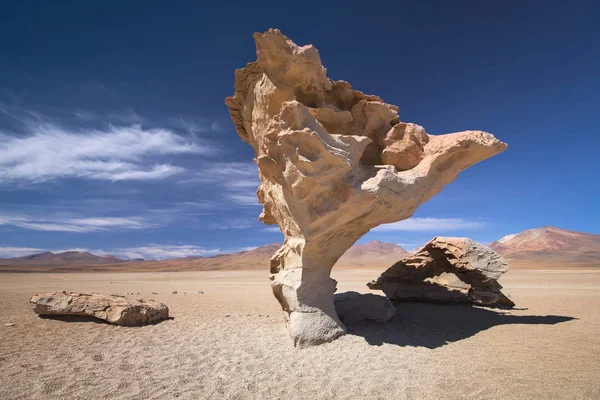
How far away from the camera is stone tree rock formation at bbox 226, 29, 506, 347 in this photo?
23.4 ft

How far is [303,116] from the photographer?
6965 mm

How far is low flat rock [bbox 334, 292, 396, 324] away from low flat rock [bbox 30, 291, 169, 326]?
608cm

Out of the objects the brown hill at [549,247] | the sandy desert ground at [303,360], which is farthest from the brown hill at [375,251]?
the sandy desert ground at [303,360]

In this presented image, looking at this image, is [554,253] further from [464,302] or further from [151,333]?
[151,333]

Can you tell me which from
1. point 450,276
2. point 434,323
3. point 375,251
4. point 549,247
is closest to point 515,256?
point 549,247

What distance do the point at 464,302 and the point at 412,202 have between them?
6044mm

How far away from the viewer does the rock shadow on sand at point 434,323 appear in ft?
26.0

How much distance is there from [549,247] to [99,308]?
120 m

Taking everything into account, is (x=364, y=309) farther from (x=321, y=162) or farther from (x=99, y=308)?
(x=99, y=308)

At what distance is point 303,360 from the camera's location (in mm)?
6414

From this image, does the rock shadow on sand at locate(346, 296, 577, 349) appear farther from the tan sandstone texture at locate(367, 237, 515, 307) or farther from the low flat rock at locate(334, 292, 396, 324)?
the tan sandstone texture at locate(367, 237, 515, 307)

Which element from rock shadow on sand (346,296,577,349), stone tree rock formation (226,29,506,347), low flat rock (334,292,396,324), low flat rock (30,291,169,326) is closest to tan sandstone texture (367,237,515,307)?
rock shadow on sand (346,296,577,349)

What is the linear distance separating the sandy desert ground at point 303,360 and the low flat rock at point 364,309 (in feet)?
1.25

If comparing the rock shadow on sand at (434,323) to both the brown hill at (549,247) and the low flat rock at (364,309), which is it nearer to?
the low flat rock at (364,309)
